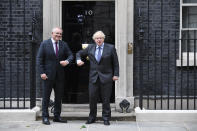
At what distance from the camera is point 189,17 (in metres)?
10.0

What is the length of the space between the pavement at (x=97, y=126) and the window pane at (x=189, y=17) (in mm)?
2450

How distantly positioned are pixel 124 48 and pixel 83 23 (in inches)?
42.4

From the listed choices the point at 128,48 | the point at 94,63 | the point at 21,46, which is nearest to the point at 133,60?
the point at 128,48

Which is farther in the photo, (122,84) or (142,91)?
(122,84)

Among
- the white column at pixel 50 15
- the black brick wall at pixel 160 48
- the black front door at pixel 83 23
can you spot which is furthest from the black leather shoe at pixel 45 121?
the black brick wall at pixel 160 48

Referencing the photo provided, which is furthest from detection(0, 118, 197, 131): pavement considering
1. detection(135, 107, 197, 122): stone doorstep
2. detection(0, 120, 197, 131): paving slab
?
detection(135, 107, 197, 122): stone doorstep

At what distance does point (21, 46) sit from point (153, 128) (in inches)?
136

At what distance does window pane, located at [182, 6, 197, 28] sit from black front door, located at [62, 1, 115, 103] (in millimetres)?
1544

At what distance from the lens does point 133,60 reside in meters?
9.82

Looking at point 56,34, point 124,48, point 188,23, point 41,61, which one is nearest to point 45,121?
point 41,61

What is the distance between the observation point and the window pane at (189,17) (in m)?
9.98

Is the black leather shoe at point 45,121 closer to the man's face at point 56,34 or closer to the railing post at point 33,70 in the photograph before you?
the railing post at point 33,70

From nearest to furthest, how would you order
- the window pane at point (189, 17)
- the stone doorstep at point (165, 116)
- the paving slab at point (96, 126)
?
the paving slab at point (96, 126)
the stone doorstep at point (165, 116)
the window pane at point (189, 17)

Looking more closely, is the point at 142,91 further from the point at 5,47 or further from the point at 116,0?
the point at 5,47
